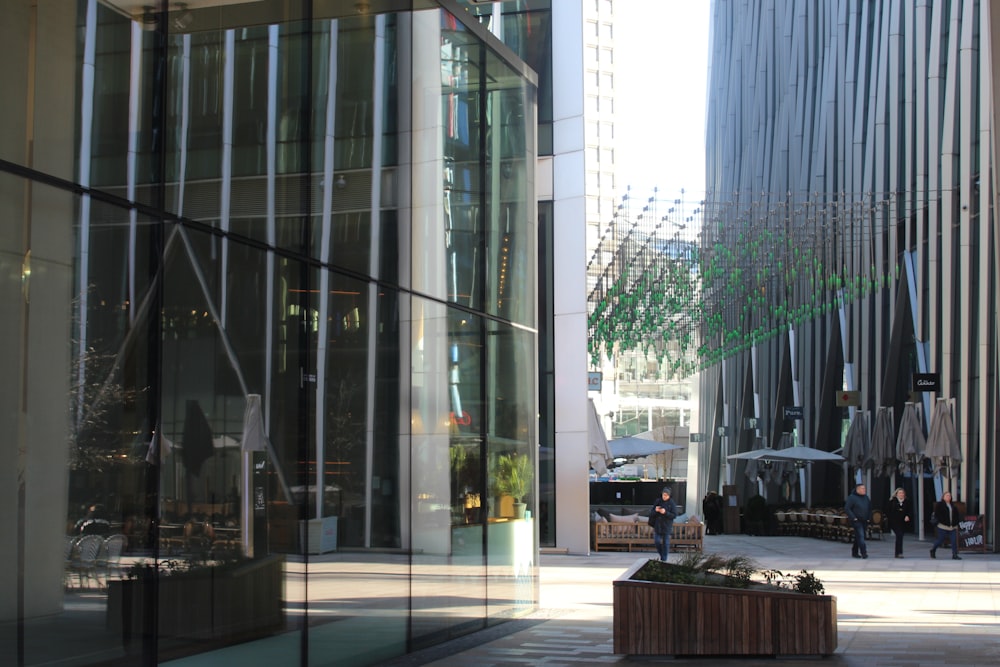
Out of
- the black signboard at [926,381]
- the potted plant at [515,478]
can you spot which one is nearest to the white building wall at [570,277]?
the black signboard at [926,381]

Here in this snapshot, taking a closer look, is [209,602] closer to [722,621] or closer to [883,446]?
[722,621]

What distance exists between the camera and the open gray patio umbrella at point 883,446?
3222cm

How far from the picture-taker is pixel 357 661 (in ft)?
37.8

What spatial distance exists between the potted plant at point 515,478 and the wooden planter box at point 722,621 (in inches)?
151

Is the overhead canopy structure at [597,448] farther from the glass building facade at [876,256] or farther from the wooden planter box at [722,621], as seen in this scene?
the wooden planter box at [722,621]

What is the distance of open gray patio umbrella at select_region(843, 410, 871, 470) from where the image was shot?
34688 millimetres

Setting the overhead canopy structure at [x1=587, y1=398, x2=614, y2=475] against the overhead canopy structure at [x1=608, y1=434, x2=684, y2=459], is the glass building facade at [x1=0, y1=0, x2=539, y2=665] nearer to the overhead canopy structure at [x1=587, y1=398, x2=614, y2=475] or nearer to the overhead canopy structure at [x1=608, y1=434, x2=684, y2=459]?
the overhead canopy structure at [x1=587, y1=398, x2=614, y2=475]

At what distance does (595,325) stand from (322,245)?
89.2 feet

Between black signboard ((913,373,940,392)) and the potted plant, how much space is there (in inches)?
601

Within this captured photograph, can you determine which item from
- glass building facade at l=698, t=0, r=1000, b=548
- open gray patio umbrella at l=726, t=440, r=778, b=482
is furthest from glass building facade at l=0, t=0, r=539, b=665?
open gray patio umbrella at l=726, t=440, r=778, b=482

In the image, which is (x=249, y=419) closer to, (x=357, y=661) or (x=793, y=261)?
(x=357, y=661)

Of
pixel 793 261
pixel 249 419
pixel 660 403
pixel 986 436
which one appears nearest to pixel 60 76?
pixel 249 419

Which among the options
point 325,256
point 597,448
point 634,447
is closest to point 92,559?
point 325,256

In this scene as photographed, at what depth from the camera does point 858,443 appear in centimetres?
3497
